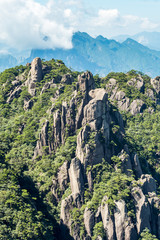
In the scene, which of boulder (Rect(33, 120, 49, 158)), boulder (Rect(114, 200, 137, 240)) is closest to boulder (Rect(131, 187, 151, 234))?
boulder (Rect(114, 200, 137, 240))

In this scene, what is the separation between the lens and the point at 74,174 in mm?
50719

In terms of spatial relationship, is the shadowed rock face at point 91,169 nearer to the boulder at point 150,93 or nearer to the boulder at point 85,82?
the boulder at point 85,82

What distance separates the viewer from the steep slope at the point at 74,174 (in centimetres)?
4500

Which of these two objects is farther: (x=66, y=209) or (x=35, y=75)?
(x=35, y=75)

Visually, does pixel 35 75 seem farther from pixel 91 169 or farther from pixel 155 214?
pixel 155 214

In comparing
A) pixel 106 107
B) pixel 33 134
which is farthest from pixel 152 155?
pixel 33 134

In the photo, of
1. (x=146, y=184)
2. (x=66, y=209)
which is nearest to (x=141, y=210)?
(x=146, y=184)

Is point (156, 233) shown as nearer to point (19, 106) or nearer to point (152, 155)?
point (152, 155)

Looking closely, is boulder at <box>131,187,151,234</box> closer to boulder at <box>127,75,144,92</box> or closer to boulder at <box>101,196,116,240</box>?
boulder at <box>101,196,116,240</box>

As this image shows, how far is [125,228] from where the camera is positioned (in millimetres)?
44938

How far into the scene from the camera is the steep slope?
45.0 meters

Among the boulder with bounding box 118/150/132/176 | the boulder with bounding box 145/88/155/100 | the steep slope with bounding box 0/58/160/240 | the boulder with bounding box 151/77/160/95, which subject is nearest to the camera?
the steep slope with bounding box 0/58/160/240

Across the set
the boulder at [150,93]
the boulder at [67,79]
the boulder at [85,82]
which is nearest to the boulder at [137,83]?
the boulder at [150,93]

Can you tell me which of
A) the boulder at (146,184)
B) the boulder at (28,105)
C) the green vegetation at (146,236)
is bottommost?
the green vegetation at (146,236)
